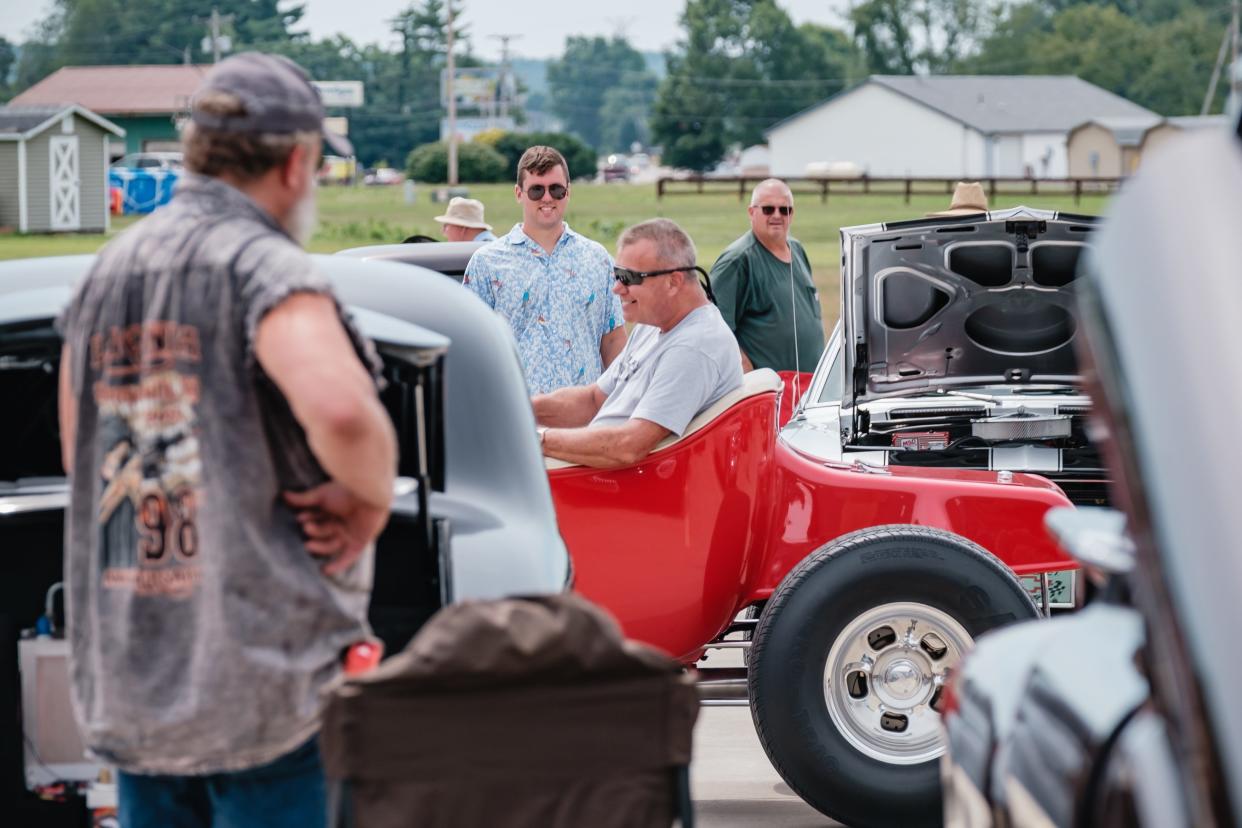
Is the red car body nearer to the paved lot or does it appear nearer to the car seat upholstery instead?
the car seat upholstery

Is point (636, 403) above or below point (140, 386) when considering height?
below

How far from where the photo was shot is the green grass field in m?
44.4

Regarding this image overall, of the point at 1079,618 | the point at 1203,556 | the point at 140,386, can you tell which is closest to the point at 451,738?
the point at 140,386

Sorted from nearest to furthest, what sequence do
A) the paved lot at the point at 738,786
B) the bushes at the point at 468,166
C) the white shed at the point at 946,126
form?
the paved lot at the point at 738,786, the bushes at the point at 468,166, the white shed at the point at 946,126

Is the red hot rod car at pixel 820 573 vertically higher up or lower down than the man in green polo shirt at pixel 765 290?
lower down

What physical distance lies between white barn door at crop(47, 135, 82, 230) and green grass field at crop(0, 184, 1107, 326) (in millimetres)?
763

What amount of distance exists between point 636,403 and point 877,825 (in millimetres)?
1512

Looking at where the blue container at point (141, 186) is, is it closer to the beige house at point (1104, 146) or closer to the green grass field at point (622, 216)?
the green grass field at point (622, 216)

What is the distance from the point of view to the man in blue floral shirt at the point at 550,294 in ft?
25.3

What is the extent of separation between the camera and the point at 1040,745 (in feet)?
8.98

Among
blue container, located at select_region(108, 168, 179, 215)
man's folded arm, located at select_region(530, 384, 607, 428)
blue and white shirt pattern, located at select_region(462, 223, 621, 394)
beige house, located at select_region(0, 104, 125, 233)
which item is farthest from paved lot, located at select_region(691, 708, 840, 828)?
blue container, located at select_region(108, 168, 179, 215)

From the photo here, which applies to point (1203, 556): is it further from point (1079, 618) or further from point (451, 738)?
point (451, 738)

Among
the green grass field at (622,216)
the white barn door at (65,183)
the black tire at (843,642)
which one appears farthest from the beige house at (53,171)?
the black tire at (843,642)

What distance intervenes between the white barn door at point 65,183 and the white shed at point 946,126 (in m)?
58.7
